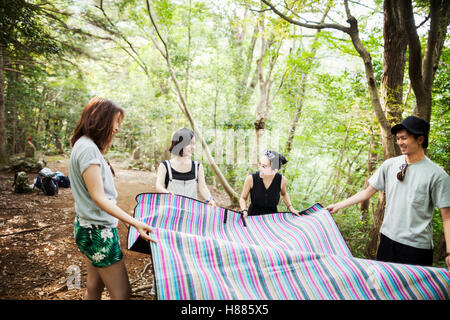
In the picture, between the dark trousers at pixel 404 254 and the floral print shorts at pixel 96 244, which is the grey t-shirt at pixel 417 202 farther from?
the floral print shorts at pixel 96 244

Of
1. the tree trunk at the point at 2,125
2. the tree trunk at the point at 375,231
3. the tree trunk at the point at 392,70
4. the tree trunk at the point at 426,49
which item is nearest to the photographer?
the tree trunk at the point at 426,49

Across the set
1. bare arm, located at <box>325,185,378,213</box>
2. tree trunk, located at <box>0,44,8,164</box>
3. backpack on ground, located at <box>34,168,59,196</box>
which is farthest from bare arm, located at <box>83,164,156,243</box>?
tree trunk, located at <box>0,44,8,164</box>

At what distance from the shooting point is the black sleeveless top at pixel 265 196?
8.47 ft

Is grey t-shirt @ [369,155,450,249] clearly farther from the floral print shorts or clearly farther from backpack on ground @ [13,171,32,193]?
backpack on ground @ [13,171,32,193]

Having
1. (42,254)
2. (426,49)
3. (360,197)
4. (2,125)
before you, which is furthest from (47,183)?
(426,49)

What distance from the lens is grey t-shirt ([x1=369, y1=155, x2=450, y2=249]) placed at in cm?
166

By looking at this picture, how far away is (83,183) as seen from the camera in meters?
1.32

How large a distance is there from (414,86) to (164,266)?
2855 mm

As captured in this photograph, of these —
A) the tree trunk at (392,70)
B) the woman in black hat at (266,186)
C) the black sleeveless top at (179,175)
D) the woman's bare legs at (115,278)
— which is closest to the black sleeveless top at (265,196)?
the woman in black hat at (266,186)

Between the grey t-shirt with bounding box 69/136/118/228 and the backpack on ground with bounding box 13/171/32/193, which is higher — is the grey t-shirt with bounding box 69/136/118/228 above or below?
above

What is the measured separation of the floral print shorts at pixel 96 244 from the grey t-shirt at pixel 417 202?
1.99 metres

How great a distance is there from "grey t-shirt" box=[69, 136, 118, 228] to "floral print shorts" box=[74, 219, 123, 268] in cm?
4
